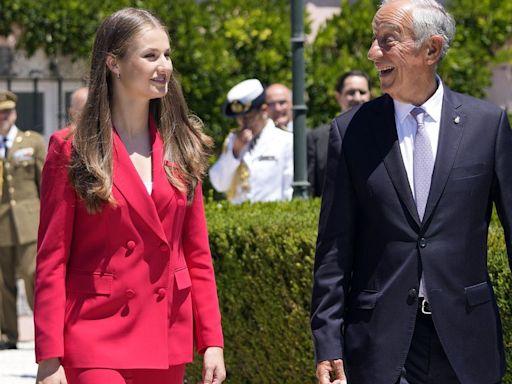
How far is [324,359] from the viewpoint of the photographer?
418 centimetres

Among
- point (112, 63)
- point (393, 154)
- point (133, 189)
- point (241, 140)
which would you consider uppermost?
point (112, 63)

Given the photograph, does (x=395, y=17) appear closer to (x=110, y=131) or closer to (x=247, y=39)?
(x=110, y=131)

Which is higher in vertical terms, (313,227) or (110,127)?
(110,127)

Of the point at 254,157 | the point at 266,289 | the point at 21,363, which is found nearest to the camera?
the point at 266,289

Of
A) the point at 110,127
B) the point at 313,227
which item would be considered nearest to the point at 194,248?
the point at 110,127

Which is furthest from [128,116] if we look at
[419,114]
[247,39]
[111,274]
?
[247,39]

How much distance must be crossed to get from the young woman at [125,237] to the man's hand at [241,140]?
17.1 feet

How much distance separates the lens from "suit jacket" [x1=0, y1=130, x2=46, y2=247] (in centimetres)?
1106

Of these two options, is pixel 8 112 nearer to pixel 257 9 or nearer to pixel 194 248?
pixel 257 9

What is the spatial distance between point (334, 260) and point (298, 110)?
513cm

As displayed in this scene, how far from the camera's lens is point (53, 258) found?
4254 millimetres

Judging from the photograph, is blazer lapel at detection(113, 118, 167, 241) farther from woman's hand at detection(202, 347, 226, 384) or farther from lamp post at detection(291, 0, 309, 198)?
lamp post at detection(291, 0, 309, 198)

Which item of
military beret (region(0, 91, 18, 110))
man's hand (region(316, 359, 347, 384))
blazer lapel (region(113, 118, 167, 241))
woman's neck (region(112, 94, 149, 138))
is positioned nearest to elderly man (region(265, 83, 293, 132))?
military beret (region(0, 91, 18, 110))

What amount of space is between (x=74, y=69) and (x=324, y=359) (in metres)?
11.5
